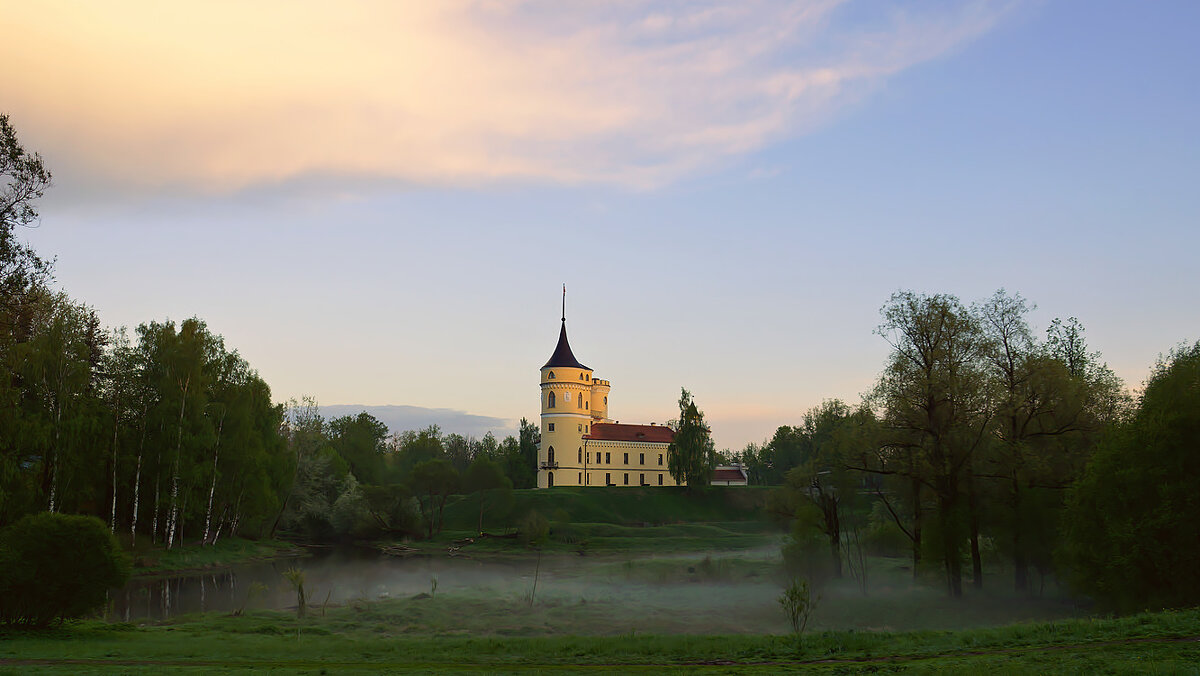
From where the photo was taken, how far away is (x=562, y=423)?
9156 centimetres

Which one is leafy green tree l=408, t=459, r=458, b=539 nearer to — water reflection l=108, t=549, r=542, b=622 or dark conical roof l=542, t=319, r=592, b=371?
water reflection l=108, t=549, r=542, b=622

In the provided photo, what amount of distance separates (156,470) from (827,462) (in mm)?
34106

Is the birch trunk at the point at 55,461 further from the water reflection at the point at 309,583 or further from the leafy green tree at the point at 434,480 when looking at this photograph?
the leafy green tree at the point at 434,480

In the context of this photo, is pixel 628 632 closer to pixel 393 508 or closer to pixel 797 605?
pixel 797 605

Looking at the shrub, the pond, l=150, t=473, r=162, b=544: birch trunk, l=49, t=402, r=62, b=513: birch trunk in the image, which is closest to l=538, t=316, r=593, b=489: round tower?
the pond

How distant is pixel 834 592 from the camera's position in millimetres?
30281

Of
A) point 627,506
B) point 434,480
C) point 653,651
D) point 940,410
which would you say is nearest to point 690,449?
point 627,506

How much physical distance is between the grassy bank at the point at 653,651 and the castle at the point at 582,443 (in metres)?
70.9

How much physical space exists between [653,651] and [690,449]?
69.5 m

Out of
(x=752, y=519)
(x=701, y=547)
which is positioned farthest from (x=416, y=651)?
(x=752, y=519)

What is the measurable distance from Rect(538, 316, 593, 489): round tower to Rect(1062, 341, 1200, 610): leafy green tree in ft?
235

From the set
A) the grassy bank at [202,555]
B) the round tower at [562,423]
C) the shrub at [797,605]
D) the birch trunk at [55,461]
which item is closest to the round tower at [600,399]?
the round tower at [562,423]

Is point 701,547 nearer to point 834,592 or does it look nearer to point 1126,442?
point 834,592

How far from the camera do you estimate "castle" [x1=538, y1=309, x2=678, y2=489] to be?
91.5 m
